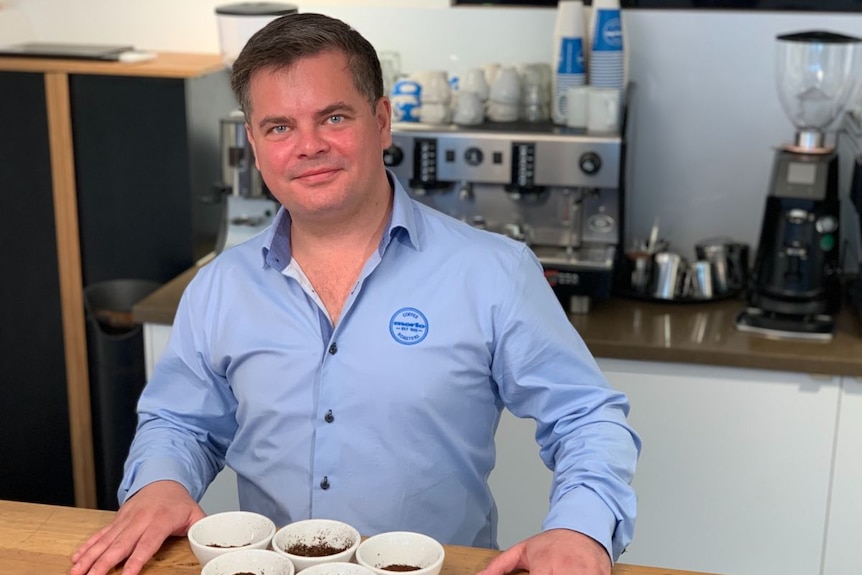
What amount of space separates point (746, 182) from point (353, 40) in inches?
63.0

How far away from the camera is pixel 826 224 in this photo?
8.39 ft

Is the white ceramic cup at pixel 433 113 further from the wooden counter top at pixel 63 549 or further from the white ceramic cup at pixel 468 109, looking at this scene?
the wooden counter top at pixel 63 549

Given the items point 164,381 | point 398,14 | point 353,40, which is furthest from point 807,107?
point 164,381

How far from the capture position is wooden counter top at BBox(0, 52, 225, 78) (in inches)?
119

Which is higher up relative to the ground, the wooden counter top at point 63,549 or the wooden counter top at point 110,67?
the wooden counter top at point 110,67

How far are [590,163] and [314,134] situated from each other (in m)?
1.08

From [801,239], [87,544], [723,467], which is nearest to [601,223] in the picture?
[801,239]

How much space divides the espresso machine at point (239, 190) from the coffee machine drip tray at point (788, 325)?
1.12m

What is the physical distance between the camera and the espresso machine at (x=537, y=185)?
261 cm

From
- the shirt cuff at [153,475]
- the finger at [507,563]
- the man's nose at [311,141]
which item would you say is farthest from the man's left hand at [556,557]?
the man's nose at [311,141]

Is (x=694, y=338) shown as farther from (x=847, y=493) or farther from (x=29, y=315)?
(x=29, y=315)

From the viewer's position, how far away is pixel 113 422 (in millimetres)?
3092

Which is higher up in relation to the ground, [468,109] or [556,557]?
[468,109]

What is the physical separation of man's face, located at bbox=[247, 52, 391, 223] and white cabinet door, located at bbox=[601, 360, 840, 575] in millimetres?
1051
